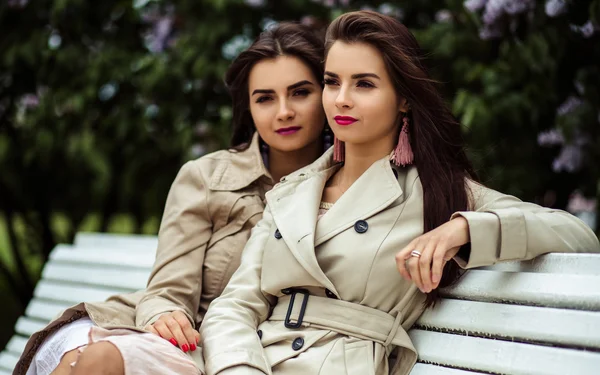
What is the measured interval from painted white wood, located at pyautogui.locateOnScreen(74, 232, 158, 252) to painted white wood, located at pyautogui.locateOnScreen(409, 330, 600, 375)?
2372 millimetres

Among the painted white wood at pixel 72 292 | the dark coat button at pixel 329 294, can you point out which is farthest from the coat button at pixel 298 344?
the painted white wood at pixel 72 292

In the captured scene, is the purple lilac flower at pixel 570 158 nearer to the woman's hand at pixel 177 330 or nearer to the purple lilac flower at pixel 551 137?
the purple lilac flower at pixel 551 137

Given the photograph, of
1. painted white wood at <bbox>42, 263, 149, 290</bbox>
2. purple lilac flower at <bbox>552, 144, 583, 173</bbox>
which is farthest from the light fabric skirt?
purple lilac flower at <bbox>552, 144, 583, 173</bbox>

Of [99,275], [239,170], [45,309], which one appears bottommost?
[45,309]

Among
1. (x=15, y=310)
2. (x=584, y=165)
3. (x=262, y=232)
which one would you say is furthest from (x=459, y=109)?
(x=15, y=310)

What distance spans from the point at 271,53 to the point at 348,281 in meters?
1.01

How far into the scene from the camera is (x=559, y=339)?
2188mm

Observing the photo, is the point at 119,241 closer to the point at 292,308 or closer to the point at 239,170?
the point at 239,170

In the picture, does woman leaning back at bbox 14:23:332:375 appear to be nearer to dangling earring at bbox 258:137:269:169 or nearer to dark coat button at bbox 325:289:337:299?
dangling earring at bbox 258:137:269:169

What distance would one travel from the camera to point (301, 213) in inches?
103

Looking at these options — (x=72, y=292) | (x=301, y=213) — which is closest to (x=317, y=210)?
(x=301, y=213)

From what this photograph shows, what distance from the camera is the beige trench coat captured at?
291cm

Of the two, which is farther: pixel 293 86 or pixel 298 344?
pixel 293 86

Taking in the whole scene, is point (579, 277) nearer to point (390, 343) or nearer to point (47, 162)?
point (390, 343)
